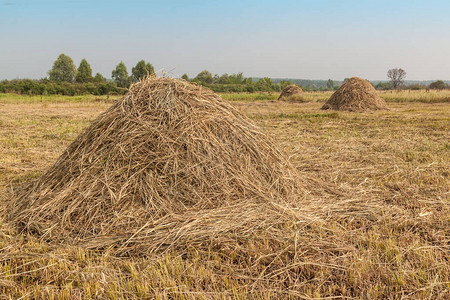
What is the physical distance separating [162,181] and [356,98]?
1722cm

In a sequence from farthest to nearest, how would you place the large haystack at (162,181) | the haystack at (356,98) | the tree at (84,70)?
the tree at (84,70) < the haystack at (356,98) < the large haystack at (162,181)

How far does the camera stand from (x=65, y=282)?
2238 mm

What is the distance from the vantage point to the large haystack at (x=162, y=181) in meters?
2.92

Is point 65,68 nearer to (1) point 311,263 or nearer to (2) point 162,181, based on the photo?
(2) point 162,181

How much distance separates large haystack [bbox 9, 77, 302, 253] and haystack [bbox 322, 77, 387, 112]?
15.3 metres

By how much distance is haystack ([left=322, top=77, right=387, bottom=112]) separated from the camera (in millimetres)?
17734

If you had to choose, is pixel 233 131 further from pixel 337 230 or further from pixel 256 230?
pixel 337 230

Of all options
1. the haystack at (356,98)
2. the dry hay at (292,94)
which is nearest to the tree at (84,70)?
the dry hay at (292,94)

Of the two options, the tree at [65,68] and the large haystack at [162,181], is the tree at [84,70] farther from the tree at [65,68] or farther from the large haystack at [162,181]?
the large haystack at [162,181]

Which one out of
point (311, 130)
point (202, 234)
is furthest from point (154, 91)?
point (311, 130)

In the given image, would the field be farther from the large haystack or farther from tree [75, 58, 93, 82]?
tree [75, 58, 93, 82]

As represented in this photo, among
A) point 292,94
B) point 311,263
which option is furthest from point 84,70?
point 311,263

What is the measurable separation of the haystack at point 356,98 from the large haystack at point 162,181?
15347 millimetres

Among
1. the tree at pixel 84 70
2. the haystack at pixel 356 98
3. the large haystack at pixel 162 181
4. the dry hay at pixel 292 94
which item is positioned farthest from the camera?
the tree at pixel 84 70
